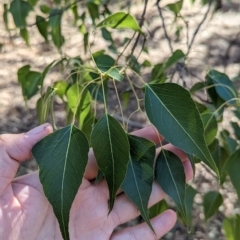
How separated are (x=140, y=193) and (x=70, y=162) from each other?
139mm

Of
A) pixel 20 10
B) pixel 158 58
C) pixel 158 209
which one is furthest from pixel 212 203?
pixel 158 58

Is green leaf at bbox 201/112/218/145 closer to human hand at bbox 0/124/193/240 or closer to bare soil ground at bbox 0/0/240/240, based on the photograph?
human hand at bbox 0/124/193/240

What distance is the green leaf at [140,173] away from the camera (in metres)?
0.69

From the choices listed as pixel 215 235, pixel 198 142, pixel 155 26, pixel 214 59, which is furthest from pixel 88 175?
pixel 155 26

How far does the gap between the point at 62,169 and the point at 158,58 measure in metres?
1.90

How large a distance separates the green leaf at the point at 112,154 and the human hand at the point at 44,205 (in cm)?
16

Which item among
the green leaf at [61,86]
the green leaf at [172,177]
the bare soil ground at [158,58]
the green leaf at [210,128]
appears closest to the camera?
the green leaf at [172,177]

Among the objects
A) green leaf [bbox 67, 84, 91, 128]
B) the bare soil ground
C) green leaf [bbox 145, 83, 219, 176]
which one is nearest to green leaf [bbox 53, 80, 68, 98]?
green leaf [bbox 67, 84, 91, 128]

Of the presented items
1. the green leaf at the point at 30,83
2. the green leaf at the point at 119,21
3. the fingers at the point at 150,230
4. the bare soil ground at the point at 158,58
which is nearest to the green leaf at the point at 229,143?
the fingers at the point at 150,230

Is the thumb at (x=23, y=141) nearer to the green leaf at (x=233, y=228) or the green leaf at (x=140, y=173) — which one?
the green leaf at (x=140, y=173)

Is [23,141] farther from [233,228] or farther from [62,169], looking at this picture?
[233,228]

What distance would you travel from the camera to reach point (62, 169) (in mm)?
602

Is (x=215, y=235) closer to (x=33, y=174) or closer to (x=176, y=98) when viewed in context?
(x=33, y=174)

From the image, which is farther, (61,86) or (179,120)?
(61,86)
